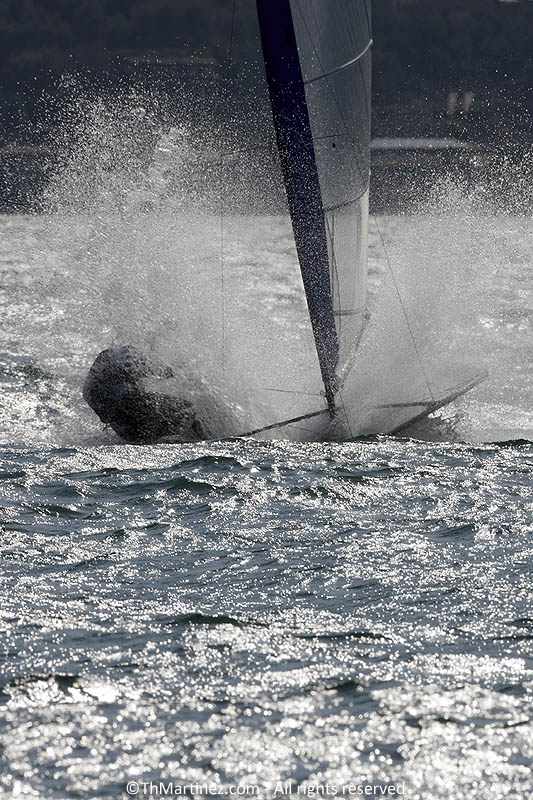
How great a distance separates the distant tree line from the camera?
282 ft

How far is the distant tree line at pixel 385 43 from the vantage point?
86062 millimetres

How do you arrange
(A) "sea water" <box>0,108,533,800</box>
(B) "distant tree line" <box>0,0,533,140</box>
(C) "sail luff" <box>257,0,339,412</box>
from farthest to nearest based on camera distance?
(B) "distant tree line" <box>0,0,533,140</box> < (C) "sail luff" <box>257,0,339,412</box> < (A) "sea water" <box>0,108,533,800</box>

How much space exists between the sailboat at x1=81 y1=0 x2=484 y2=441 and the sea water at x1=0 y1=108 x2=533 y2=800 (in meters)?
0.39

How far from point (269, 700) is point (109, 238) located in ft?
48.2

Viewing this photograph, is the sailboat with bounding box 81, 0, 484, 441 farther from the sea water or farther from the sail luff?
the sea water

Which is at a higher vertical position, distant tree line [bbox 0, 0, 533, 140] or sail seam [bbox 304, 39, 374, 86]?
sail seam [bbox 304, 39, 374, 86]

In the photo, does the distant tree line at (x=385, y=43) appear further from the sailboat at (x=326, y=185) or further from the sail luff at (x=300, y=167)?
the sail luff at (x=300, y=167)

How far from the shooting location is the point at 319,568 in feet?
28.5

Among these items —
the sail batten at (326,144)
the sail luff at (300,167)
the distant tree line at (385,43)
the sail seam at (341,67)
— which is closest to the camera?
the sail luff at (300,167)

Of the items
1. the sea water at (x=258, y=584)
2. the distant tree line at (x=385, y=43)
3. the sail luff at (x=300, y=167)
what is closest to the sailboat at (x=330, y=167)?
the sail luff at (x=300, y=167)

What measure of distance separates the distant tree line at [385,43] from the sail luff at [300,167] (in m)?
74.3

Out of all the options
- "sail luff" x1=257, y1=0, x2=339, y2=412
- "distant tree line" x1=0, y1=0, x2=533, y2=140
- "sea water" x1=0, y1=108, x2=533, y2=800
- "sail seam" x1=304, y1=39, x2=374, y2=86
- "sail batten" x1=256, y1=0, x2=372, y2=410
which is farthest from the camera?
"distant tree line" x1=0, y1=0, x2=533, y2=140

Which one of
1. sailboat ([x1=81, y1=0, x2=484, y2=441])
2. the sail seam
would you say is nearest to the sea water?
sailboat ([x1=81, y1=0, x2=484, y2=441])

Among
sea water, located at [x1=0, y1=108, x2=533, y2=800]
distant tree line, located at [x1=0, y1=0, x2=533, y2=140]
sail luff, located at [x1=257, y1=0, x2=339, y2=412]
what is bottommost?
distant tree line, located at [x1=0, y1=0, x2=533, y2=140]
